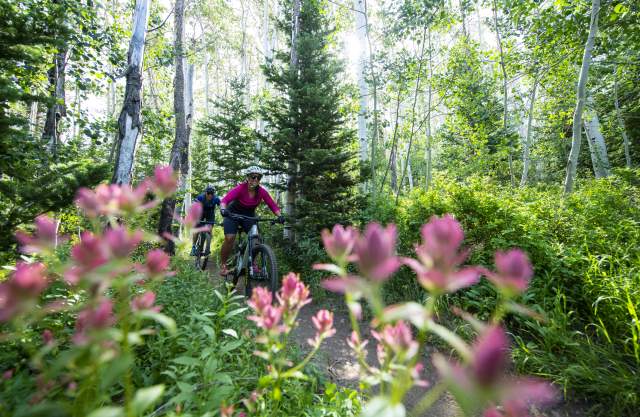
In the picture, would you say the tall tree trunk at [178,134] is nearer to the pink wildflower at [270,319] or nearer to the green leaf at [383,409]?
the pink wildflower at [270,319]

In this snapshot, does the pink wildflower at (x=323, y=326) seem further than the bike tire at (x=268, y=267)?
No

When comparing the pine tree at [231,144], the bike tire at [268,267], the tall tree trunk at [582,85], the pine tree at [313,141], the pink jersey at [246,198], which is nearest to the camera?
the bike tire at [268,267]

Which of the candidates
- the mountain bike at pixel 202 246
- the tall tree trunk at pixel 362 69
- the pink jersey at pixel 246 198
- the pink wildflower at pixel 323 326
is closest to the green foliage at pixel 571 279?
the pink jersey at pixel 246 198

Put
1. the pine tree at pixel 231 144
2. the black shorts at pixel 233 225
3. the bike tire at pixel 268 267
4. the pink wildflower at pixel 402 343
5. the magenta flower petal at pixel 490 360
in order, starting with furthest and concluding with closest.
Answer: the pine tree at pixel 231 144, the black shorts at pixel 233 225, the bike tire at pixel 268 267, the pink wildflower at pixel 402 343, the magenta flower petal at pixel 490 360

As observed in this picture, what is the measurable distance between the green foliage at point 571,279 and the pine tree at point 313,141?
205cm

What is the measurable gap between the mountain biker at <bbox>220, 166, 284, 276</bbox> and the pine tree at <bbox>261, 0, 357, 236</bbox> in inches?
60.1

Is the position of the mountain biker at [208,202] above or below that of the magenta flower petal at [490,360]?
above

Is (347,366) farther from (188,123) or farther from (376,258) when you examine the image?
(188,123)

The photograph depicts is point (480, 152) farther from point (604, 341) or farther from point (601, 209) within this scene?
point (604, 341)

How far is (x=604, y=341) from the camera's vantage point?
314 cm

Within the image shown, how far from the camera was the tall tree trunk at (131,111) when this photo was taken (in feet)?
15.6

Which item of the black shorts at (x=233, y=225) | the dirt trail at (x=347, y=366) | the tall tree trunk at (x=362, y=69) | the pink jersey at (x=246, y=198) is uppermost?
the tall tree trunk at (x=362, y=69)

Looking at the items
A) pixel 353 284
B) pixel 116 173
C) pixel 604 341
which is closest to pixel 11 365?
pixel 353 284

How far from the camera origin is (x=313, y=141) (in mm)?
7641
